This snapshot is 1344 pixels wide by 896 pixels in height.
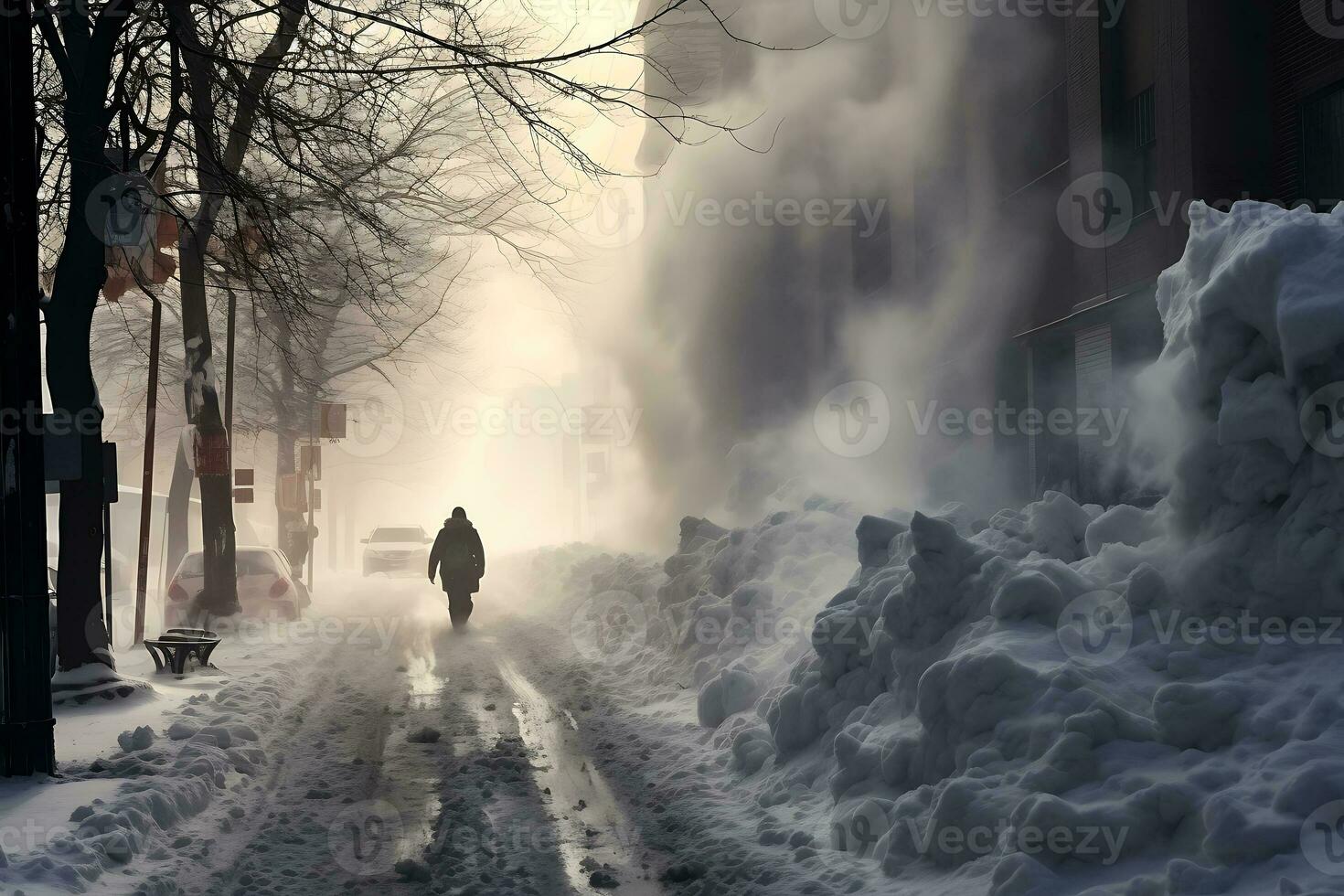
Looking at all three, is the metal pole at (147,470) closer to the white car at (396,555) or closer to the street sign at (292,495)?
the white car at (396,555)

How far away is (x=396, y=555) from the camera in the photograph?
30859 mm

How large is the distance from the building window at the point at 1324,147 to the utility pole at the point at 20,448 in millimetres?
12278

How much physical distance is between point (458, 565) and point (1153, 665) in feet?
43.2

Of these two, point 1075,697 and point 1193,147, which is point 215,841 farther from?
point 1193,147

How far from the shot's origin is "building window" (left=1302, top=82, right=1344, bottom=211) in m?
12.3

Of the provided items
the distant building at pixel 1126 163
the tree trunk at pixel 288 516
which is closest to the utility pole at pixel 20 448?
the distant building at pixel 1126 163

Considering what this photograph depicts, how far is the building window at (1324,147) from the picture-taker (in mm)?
12289

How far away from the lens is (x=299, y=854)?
572 centimetres

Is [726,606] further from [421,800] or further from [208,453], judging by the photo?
[208,453]

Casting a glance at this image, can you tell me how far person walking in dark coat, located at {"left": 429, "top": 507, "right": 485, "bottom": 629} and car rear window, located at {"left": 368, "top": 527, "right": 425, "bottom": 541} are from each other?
47.3 feet

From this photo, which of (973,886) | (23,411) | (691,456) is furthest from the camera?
(691,456)

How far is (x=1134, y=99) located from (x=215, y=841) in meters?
15.3

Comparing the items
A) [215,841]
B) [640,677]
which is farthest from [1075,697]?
[640,677]

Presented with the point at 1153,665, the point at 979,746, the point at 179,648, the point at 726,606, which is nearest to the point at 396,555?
the point at 179,648
